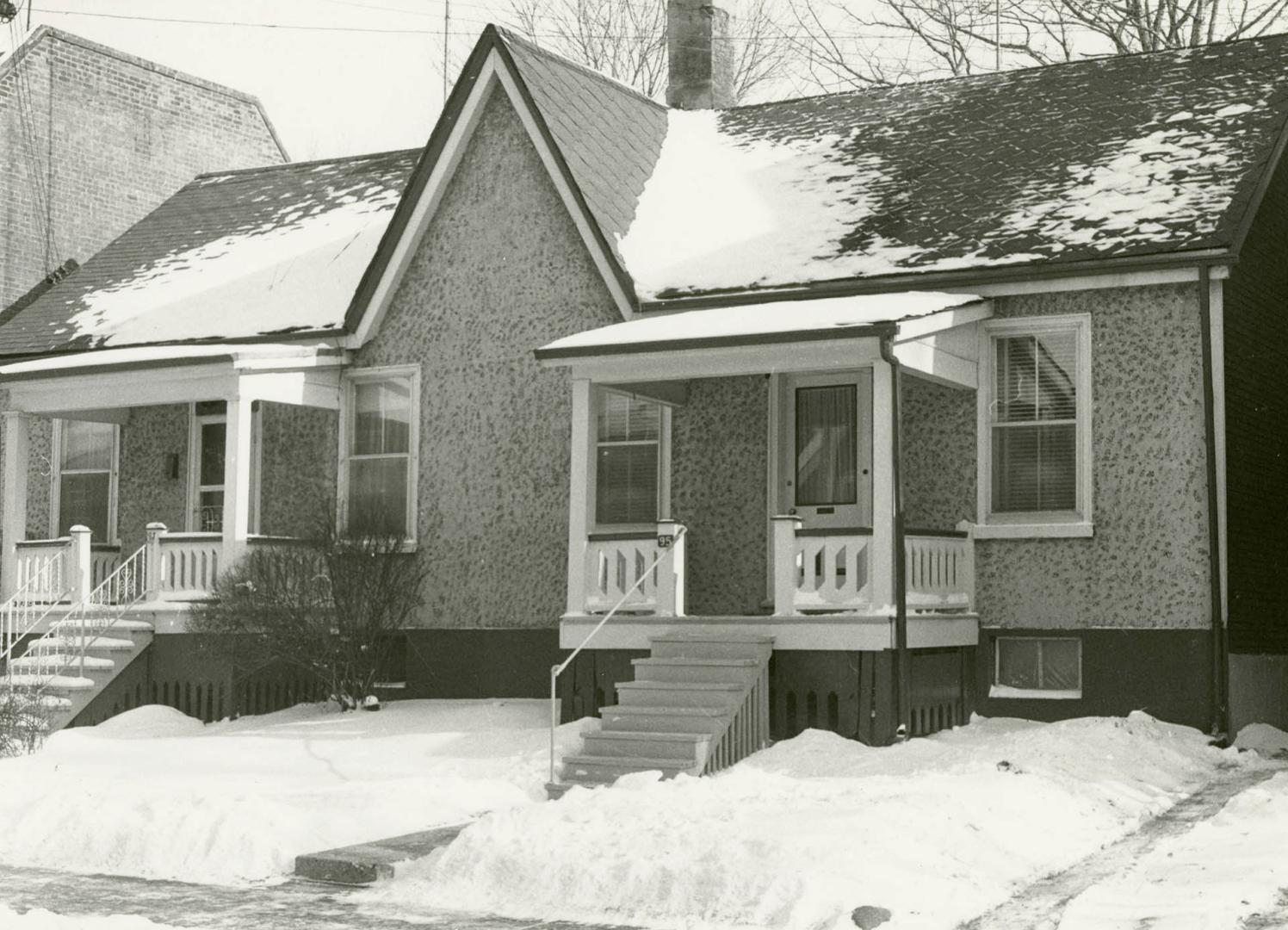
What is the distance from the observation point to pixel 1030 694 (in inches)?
643

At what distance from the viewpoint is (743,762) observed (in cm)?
1430

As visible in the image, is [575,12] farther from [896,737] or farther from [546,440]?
[896,737]

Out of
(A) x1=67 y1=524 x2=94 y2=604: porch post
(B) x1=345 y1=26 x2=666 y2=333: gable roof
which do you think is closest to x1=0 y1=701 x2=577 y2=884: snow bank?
(A) x1=67 y1=524 x2=94 y2=604: porch post

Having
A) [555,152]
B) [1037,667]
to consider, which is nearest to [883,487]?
[1037,667]

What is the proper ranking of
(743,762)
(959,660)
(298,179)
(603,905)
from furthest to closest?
1. (298,179)
2. (959,660)
3. (743,762)
4. (603,905)

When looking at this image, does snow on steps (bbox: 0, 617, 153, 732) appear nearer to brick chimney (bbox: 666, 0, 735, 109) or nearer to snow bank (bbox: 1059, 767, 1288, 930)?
brick chimney (bbox: 666, 0, 735, 109)

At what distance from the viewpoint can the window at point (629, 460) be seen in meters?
18.0

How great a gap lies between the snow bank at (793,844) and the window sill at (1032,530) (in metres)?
3.10

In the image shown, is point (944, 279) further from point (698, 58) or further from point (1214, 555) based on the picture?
point (698, 58)

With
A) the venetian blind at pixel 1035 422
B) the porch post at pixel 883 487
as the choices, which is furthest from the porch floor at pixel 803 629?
the venetian blind at pixel 1035 422

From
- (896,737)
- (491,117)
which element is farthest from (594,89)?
(896,737)

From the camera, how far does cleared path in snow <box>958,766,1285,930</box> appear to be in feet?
30.0

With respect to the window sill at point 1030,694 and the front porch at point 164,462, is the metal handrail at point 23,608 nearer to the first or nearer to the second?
the front porch at point 164,462

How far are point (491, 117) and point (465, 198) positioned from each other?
889mm
